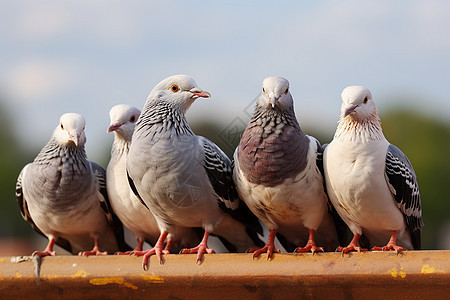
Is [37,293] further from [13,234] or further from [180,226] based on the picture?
[13,234]

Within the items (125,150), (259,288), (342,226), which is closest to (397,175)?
(342,226)

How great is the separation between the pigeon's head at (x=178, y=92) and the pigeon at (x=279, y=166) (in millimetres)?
587

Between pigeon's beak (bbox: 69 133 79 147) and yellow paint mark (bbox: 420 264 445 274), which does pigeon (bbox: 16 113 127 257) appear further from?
yellow paint mark (bbox: 420 264 445 274)

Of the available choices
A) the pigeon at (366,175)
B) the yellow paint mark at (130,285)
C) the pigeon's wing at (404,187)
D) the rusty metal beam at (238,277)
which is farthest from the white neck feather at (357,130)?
the yellow paint mark at (130,285)

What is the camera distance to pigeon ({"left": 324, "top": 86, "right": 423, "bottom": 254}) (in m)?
4.40

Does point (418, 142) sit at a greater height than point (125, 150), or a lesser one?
lesser

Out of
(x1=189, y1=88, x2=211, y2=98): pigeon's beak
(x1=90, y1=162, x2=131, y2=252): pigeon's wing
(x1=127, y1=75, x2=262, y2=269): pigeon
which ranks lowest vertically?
(x1=90, y1=162, x2=131, y2=252): pigeon's wing

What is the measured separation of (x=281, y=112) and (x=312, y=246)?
103cm

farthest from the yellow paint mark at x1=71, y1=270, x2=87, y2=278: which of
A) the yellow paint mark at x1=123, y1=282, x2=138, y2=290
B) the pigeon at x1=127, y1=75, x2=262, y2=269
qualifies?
the pigeon at x1=127, y1=75, x2=262, y2=269

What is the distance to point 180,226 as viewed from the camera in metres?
5.18

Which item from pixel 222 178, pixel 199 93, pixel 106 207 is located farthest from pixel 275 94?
pixel 106 207

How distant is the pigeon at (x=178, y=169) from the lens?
15.5ft

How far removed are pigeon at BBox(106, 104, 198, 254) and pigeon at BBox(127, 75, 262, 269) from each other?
15.3 inches

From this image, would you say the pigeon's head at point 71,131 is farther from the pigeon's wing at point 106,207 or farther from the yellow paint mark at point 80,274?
the yellow paint mark at point 80,274
